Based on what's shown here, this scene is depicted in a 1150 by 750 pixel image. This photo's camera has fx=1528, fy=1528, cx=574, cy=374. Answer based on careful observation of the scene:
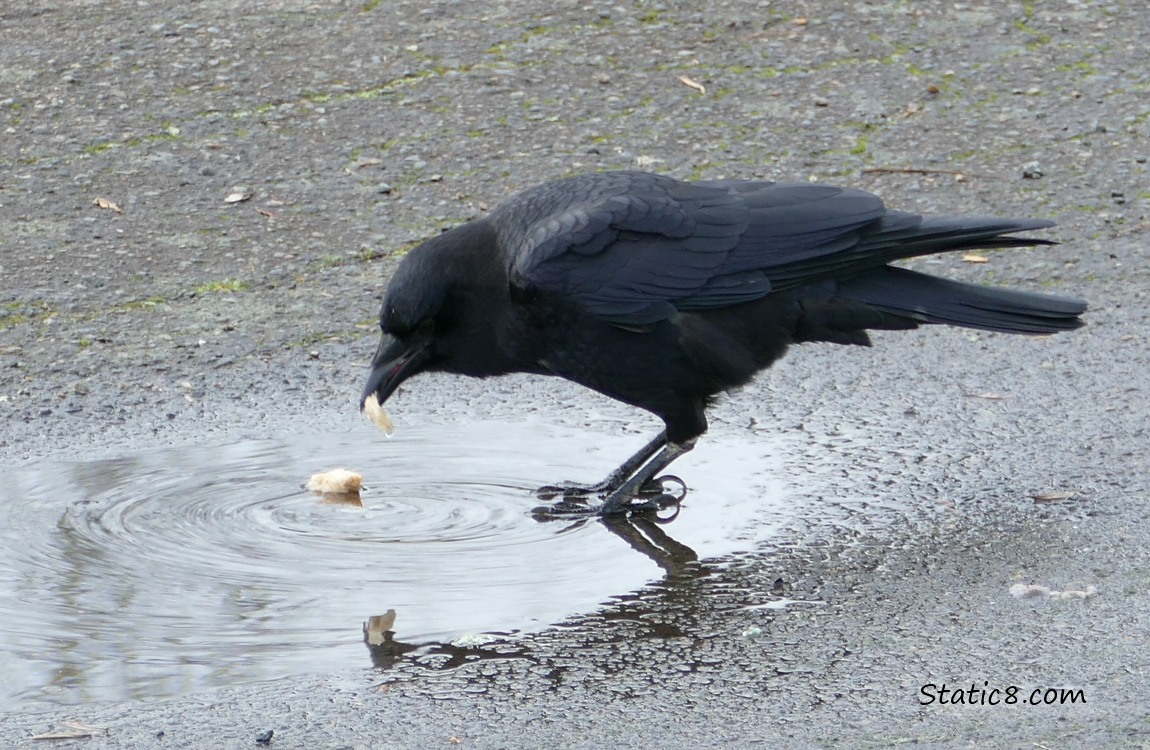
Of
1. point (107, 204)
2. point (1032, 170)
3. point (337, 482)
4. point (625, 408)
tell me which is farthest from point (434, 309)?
point (1032, 170)

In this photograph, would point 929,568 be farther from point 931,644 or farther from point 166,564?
point 166,564

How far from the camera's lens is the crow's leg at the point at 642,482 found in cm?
439

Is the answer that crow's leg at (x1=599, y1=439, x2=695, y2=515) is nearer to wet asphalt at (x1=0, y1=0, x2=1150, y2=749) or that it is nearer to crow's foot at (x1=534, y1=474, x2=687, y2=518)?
crow's foot at (x1=534, y1=474, x2=687, y2=518)

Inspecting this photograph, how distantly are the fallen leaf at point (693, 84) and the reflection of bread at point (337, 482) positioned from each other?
357 centimetres

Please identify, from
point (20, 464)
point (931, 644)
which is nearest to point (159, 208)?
point (20, 464)

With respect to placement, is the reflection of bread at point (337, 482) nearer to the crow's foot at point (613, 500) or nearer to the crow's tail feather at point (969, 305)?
the crow's foot at point (613, 500)

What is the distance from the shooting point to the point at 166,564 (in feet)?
12.8

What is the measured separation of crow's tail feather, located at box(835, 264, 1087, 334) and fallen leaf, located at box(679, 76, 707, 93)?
9.96 feet

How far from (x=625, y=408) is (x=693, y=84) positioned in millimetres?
2671

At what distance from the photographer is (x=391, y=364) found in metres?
4.41

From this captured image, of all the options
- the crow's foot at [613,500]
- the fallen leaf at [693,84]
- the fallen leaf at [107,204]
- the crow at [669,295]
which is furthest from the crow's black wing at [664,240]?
the fallen leaf at [693,84]

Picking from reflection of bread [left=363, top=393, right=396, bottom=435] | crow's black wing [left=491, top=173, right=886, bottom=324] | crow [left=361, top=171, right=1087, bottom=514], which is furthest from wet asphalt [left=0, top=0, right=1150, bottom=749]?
crow's black wing [left=491, top=173, right=886, bottom=324]

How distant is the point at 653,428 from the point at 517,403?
46 centimetres

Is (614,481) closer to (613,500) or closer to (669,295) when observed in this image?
(613,500)
